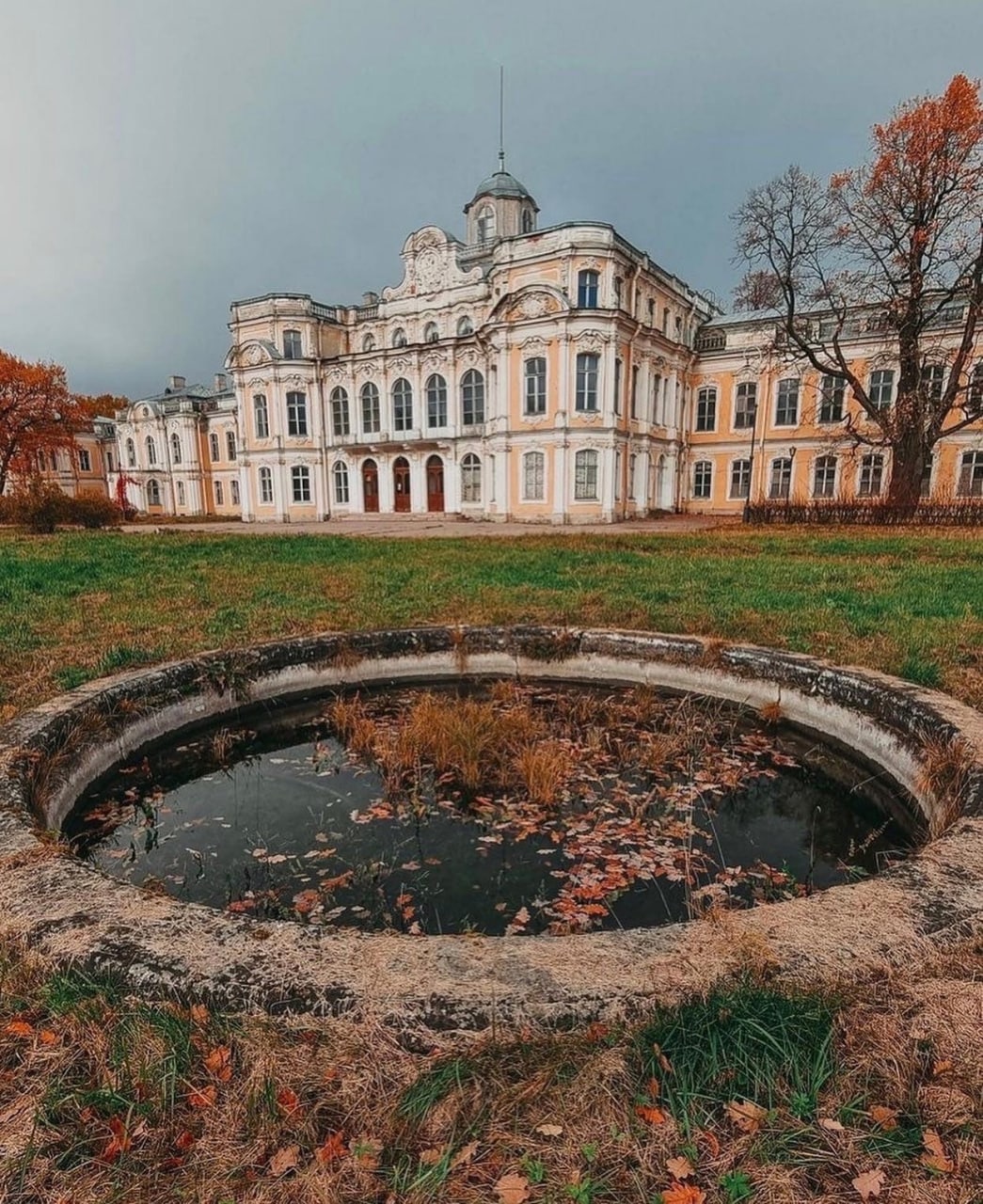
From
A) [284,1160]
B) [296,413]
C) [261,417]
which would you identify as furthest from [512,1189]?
[261,417]

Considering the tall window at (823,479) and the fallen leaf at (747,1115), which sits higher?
the tall window at (823,479)

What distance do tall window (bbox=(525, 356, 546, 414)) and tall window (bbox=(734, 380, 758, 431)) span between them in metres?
12.4

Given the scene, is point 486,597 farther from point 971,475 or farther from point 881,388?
point 881,388

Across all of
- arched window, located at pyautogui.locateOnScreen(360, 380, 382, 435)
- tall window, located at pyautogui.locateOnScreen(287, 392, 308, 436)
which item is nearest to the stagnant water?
arched window, located at pyautogui.locateOnScreen(360, 380, 382, 435)

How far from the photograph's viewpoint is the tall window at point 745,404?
3397cm

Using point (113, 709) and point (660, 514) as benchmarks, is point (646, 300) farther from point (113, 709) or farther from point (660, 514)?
point (113, 709)

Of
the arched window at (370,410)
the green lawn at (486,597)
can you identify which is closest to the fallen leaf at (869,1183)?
the green lawn at (486,597)

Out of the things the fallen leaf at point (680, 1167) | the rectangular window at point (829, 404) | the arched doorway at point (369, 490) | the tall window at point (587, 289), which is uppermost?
the tall window at point (587, 289)

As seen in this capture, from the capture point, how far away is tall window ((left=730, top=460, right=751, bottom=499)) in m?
34.3

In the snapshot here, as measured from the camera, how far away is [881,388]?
1243 inches

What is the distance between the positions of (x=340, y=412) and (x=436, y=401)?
6.77 meters

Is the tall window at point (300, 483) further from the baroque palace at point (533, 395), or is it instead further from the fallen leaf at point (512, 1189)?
the fallen leaf at point (512, 1189)

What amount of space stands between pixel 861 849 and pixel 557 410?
26147 mm

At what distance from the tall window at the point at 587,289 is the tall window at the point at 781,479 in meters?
13.2
